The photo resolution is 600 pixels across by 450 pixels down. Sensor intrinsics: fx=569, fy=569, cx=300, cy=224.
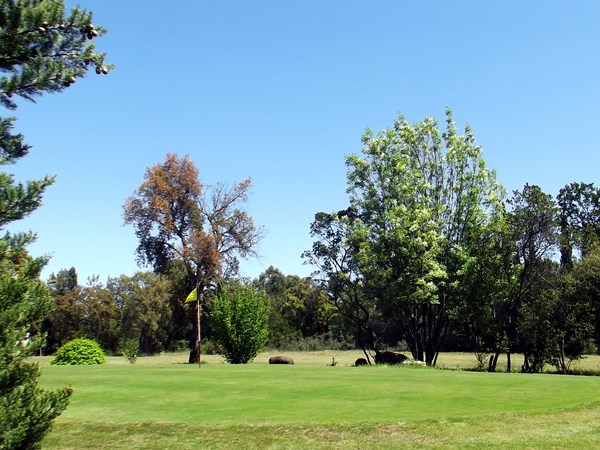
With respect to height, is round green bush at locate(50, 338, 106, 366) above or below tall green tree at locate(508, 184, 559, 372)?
below

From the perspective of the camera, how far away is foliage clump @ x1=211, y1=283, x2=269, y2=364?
39.2 metres

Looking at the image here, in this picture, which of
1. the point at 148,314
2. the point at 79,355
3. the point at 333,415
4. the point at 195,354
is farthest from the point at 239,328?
the point at 148,314

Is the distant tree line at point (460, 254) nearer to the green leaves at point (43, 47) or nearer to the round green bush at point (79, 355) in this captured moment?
the round green bush at point (79, 355)

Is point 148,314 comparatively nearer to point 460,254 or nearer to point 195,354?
point 195,354

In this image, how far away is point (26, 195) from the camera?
7453 millimetres

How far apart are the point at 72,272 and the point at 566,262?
76747 millimetres

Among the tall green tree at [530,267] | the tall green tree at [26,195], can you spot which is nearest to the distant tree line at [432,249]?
the tall green tree at [530,267]

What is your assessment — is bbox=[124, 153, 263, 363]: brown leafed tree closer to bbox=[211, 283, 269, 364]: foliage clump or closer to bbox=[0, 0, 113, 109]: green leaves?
bbox=[211, 283, 269, 364]: foliage clump

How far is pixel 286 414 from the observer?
13.5 metres

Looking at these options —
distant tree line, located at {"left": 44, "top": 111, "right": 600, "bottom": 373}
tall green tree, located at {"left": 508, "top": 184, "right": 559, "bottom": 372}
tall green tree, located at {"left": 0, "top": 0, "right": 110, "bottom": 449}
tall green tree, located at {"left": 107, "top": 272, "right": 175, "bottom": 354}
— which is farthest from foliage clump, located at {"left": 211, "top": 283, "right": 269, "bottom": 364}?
tall green tree, located at {"left": 107, "top": 272, "right": 175, "bottom": 354}

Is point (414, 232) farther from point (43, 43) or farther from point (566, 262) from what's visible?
point (43, 43)

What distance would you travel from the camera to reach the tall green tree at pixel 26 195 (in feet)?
24.2

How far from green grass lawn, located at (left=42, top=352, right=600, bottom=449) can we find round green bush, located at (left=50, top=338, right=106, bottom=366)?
17.4 meters

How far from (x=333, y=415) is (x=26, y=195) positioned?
8.76 m
